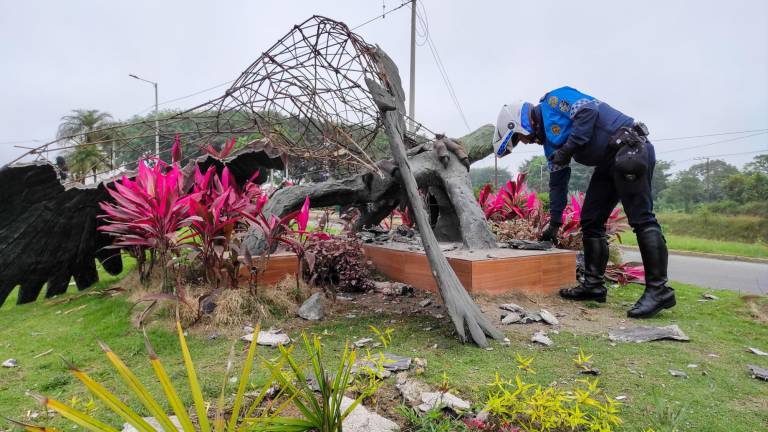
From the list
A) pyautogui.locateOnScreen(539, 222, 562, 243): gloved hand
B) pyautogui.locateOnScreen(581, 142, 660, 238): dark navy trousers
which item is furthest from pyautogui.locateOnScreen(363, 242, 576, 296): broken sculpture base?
pyautogui.locateOnScreen(581, 142, 660, 238): dark navy trousers

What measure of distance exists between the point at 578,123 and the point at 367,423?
9.29ft

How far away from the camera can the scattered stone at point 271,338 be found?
2775 millimetres

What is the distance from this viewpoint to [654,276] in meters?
3.41

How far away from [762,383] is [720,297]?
2.74m

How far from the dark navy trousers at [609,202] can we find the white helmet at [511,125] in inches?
28.5

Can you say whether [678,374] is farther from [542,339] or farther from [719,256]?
[719,256]

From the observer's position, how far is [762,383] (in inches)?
86.9

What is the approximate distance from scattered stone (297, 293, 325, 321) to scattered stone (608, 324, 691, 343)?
79.6 inches

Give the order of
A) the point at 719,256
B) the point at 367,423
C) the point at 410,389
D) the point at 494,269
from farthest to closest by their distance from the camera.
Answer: the point at 719,256 → the point at 494,269 → the point at 410,389 → the point at 367,423

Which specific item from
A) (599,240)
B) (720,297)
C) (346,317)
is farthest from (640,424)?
(720,297)

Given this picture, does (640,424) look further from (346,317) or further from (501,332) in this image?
(346,317)

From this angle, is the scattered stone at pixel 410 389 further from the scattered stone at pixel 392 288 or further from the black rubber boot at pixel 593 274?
the black rubber boot at pixel 593 274

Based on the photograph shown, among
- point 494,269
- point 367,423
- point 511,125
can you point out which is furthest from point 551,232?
point 367,423

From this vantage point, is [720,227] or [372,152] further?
[720,227]
